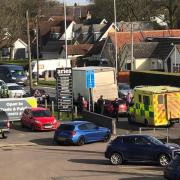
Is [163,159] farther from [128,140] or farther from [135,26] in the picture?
[135,26]

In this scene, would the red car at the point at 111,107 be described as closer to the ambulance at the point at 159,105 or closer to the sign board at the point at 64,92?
the sign board at the point at 64,92

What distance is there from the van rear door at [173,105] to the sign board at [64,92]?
8358 millimetres

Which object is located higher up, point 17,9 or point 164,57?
point 17,9

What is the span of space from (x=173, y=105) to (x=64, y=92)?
9039 millimetres

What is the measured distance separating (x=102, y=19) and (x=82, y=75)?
69345mm

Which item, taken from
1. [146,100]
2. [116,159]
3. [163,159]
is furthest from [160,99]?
[163,159]

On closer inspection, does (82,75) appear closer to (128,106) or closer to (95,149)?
(128,106)

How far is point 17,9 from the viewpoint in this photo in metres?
102

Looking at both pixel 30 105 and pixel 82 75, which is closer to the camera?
pixel 30 105

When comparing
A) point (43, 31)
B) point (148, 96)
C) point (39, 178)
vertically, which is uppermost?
point (43, 31)

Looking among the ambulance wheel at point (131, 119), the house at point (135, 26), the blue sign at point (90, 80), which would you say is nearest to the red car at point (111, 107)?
the blue sign at point (90, 80)

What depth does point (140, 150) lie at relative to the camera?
25.8 metres

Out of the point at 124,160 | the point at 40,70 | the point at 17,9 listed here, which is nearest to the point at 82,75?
the point at 124,160

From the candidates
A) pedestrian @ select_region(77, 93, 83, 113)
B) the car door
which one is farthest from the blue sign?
the car door
